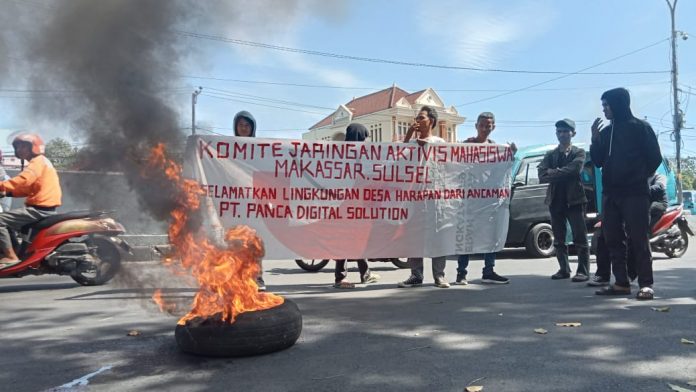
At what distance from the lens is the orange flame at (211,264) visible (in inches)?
136

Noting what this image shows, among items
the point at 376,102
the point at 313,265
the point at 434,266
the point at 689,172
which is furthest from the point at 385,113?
the point at 689,172

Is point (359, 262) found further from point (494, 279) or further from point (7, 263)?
point (7, 263)

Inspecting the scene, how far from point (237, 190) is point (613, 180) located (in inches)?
160

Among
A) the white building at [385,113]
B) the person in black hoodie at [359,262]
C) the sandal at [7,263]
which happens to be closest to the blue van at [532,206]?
the person in black hoodie at [359,262]

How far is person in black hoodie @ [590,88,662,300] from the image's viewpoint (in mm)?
5082

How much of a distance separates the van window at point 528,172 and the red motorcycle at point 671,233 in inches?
67.0

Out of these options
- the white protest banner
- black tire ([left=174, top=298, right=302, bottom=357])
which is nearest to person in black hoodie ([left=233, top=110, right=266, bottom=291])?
the white protest banner

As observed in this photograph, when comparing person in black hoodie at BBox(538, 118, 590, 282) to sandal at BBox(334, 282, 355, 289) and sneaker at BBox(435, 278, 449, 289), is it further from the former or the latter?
sandal at BBox(334, 282, 355, 289)

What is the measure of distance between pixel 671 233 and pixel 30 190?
10446 mm

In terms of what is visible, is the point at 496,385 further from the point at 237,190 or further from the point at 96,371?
the point at 237,190

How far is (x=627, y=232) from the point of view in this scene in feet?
17.1

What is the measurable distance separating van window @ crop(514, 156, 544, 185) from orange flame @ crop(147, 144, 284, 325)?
295 inches

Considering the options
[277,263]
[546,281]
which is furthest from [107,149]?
[277,263]

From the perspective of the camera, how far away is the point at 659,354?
318cm
